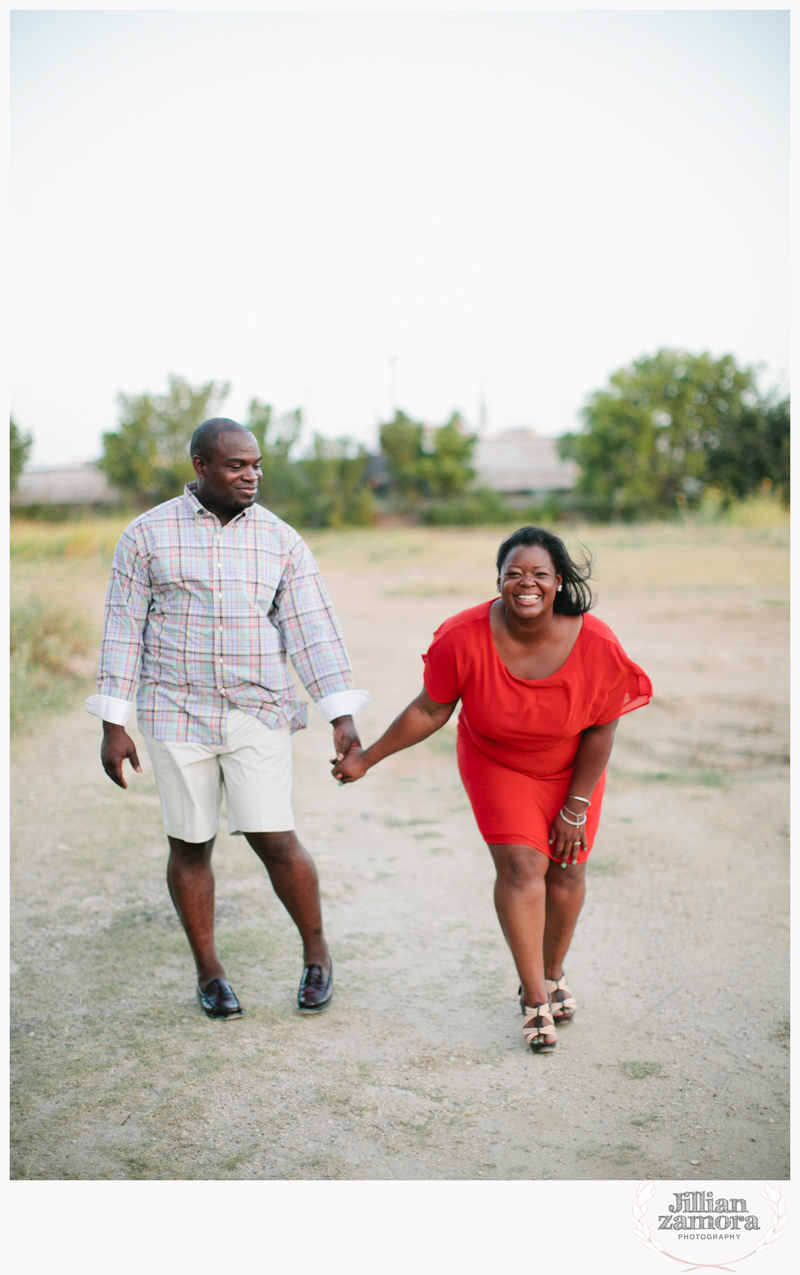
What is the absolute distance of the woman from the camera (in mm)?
2949

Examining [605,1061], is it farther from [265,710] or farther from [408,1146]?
[265,710]

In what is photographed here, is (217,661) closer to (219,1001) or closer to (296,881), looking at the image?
(296,881)

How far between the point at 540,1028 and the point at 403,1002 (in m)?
0.56

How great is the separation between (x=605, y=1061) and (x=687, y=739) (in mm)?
4034

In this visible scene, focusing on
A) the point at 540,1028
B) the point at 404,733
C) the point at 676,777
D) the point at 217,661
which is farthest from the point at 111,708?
the point at 676,777

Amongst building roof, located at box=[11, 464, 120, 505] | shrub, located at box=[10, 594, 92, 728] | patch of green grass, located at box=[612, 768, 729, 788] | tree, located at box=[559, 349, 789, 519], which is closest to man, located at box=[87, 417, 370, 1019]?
patch of green grass, located at box=[612, 768, 729, 788]

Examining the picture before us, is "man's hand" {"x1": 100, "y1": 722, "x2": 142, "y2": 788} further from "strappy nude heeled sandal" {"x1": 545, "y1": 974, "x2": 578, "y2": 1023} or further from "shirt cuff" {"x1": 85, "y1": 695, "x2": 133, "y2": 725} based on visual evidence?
"strappy nude heeled sandal" {"x1": 545, "y1": 974, "x2": 578, "y2": 1023}

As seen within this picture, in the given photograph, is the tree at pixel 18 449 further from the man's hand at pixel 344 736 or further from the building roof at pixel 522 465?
the building roof at pixel 522 465

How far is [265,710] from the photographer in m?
3.16

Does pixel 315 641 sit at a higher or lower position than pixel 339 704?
higher

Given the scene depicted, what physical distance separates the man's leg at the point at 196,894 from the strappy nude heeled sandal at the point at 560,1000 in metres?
1.10

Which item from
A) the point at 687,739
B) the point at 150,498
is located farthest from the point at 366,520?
the point at 687,739

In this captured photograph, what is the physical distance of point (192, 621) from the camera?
309 centimetres
